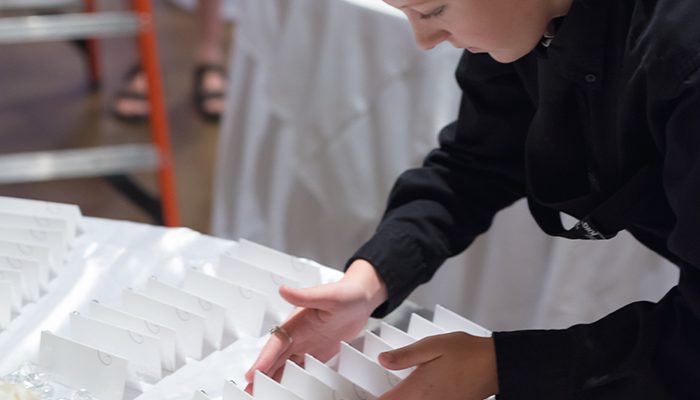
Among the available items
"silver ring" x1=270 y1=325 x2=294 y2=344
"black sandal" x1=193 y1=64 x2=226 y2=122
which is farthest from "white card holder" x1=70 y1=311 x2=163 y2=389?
"black sandal" x1=193 y1=64 x2=226 y2=122

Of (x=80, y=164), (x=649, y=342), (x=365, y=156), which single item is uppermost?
(x=649, y=342)

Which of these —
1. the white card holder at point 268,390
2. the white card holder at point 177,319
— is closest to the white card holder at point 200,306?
the white card holder at point 177,319

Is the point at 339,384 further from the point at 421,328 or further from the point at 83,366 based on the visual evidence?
the point at 83,366

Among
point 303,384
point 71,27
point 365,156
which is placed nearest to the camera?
point 303,384

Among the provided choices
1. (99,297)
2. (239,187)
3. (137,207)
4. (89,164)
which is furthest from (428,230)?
(137,207)

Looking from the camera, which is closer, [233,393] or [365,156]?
[233,393]

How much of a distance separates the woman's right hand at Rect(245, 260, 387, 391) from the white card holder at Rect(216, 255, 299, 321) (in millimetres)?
42

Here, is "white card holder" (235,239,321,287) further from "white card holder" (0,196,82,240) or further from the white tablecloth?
the white tablecloth

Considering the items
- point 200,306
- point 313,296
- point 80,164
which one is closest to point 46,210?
point 200,306

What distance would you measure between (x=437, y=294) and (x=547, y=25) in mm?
1048

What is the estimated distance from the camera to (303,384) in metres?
0.89

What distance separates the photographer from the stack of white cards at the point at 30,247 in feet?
3.30

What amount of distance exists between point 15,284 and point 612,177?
58 centimetres

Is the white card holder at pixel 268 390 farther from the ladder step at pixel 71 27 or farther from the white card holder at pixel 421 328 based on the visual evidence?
the ladder step at pixel 71 27
